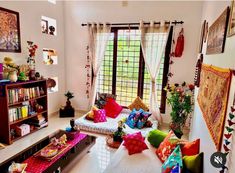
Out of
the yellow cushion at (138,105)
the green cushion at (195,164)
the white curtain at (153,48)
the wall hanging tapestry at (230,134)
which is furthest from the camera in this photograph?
the yellow cushion at (138,105)

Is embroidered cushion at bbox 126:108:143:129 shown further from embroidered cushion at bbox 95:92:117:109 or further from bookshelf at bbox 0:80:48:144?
bookshelf at bbox 0:80:48:144

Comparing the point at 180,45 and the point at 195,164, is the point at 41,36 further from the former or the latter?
the point at 195,164

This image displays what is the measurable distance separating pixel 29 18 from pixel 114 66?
2.14 metres

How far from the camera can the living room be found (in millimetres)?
3076

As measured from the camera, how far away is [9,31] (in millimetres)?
3225

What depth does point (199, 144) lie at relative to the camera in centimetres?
181

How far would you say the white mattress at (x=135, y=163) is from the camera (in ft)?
6.13

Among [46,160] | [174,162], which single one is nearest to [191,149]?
[174,162]

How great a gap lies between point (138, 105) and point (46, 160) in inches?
96.5

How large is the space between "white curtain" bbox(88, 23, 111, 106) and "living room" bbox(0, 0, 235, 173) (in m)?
0.02

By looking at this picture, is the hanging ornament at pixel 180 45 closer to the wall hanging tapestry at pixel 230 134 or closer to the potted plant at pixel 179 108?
the potted plant at pixel 179 108

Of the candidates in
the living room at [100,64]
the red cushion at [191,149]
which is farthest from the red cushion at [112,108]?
the red cushion at [191,149]

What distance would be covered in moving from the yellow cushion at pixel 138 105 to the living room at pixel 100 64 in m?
0.04

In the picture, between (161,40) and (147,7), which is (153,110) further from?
(147,7)
